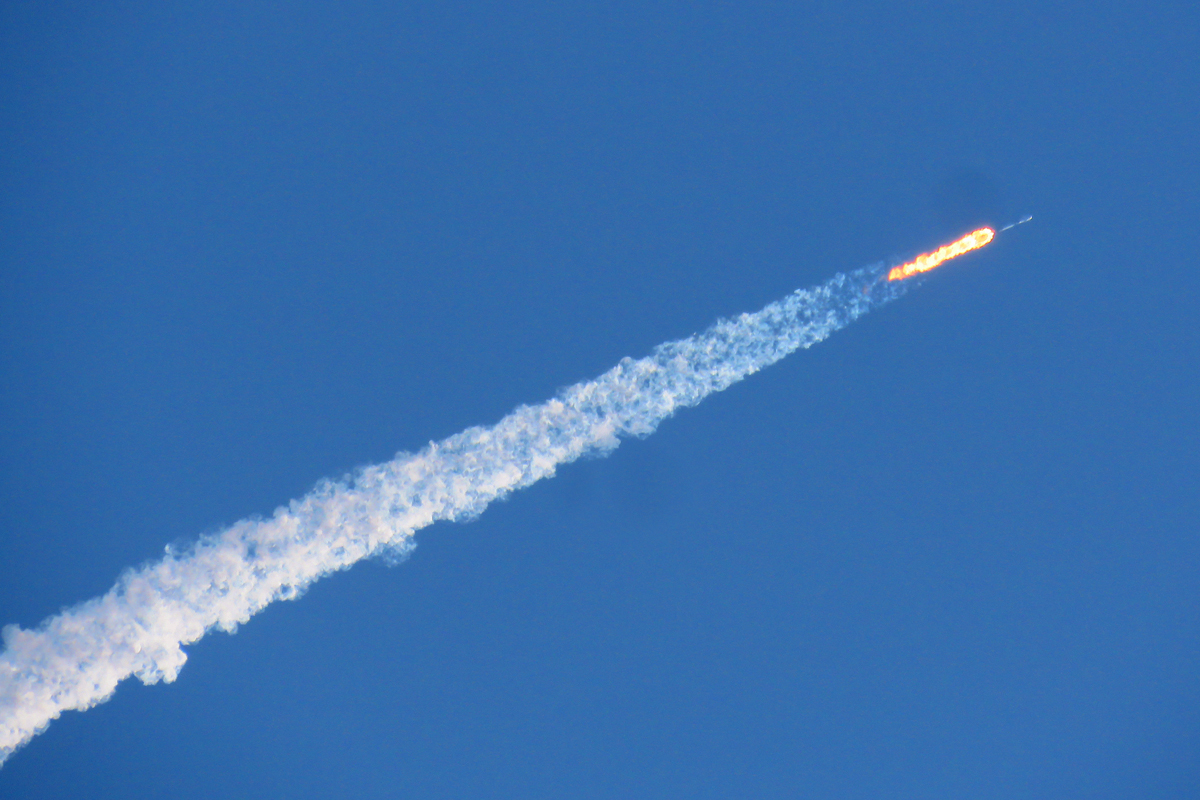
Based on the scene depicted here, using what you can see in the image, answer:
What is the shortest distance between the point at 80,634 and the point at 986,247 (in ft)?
140

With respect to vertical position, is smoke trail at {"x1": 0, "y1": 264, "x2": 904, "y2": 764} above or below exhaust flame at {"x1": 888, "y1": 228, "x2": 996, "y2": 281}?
below

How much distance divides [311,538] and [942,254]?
99.0 feet

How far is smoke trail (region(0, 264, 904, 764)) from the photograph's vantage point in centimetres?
3064

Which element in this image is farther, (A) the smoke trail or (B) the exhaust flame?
(B) the exhaust flame

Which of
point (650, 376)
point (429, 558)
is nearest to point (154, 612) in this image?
point (429, 558)

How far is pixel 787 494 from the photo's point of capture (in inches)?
1259

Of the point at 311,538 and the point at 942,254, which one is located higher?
the point at 942,254

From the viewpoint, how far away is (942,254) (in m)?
32.2

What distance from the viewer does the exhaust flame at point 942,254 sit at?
32.1 metres

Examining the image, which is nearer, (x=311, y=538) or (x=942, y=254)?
(x=311, y=538)

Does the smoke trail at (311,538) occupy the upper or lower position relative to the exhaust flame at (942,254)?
lower

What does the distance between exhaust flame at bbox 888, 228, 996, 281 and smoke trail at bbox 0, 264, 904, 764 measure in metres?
8.34

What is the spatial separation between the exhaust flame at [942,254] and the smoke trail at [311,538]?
8335 millimetres

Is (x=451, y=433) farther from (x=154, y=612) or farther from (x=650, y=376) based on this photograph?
(x=154, y=612)
